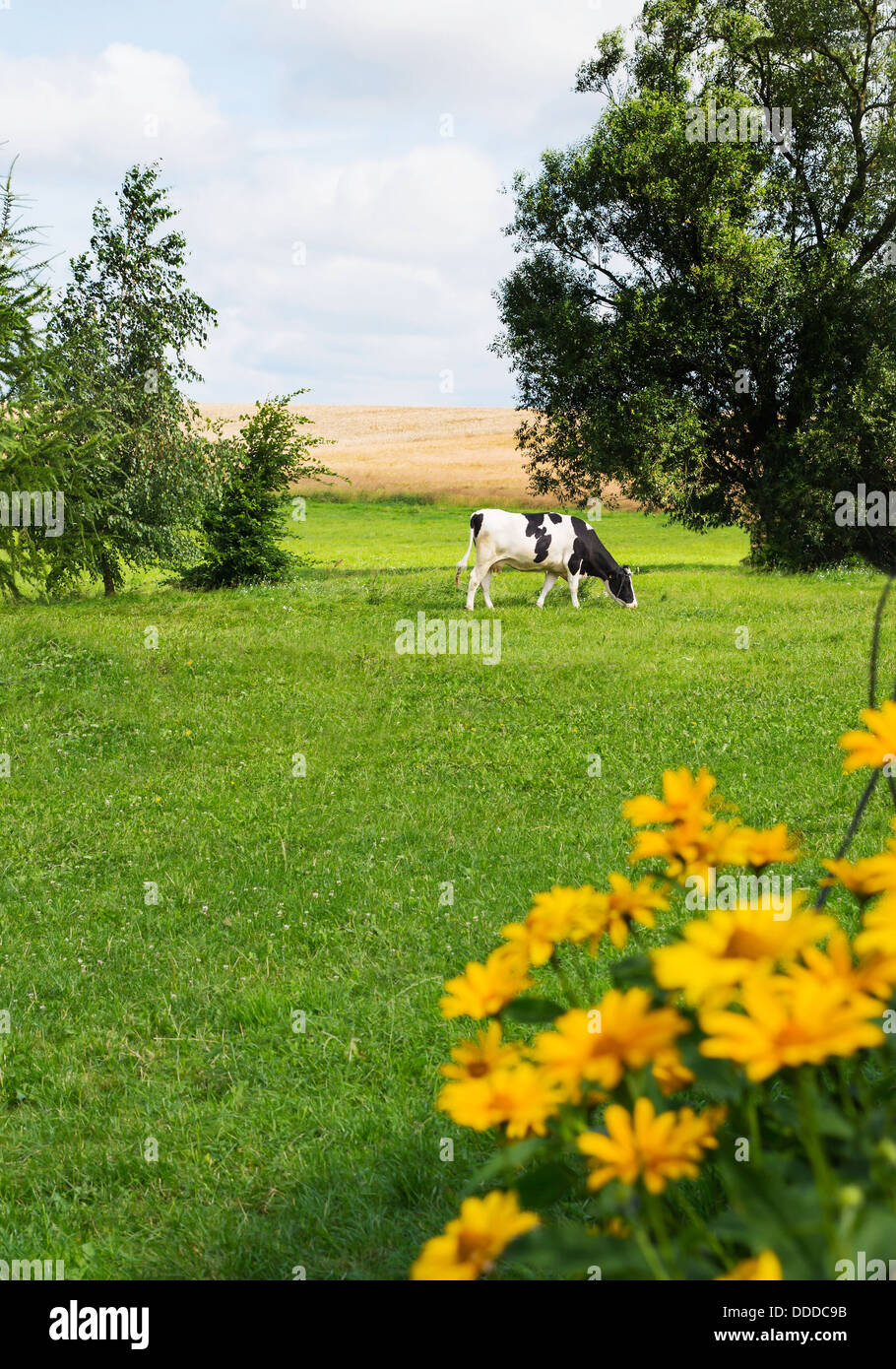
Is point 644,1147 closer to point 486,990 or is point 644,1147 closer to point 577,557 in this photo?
point 486,990

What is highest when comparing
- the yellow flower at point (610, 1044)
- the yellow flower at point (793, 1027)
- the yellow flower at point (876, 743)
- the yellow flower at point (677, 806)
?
the yellow flower at point (876, 743)

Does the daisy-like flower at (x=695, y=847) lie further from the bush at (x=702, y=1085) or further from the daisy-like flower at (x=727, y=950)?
the daisy-like flower at (x=727, y=950)

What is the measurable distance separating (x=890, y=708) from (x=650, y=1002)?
2.39 feet

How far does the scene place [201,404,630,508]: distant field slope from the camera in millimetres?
59844

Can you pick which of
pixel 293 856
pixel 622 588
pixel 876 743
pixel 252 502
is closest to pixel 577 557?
pixel 622 588

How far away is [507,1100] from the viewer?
148cm

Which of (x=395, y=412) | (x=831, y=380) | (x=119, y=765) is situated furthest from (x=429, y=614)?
(x=395, y=412)

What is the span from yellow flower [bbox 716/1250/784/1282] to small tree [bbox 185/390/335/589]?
2249cm

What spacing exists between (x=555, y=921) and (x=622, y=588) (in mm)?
19817

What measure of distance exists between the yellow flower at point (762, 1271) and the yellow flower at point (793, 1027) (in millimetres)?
223

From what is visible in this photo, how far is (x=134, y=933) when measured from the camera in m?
7.05

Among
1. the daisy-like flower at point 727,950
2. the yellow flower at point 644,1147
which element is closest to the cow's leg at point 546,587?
the daisy-like flower at point 727,950

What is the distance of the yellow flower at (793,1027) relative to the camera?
1227mm
